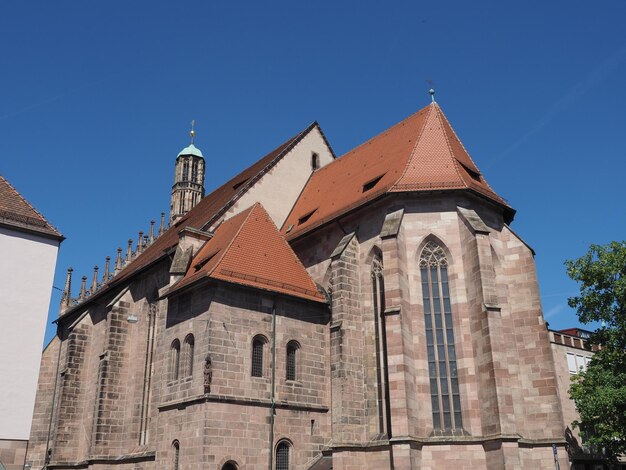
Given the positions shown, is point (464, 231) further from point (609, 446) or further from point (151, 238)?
point (151, 238)

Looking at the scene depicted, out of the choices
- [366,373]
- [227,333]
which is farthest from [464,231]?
[227,333]

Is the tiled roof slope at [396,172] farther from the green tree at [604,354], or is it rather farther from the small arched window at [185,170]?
the small arched window at [185,170]

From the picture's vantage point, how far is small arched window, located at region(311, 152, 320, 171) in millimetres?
29375

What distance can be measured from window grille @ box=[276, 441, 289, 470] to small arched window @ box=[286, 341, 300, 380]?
2.06 metres

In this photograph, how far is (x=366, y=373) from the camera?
62.7 ft

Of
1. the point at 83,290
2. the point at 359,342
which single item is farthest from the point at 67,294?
the point at 359,342

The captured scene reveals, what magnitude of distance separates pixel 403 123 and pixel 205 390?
13.6 m

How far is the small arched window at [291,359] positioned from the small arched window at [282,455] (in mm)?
2035

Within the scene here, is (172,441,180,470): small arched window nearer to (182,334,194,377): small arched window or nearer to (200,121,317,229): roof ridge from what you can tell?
(182,334,194,377): small arched window

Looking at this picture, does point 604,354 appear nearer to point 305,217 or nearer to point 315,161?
point 305,217

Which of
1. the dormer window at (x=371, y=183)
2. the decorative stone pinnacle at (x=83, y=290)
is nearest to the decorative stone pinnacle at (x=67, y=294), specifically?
the decorative stone pinnacle at (x=83, y=290)

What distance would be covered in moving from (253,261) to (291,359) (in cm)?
335

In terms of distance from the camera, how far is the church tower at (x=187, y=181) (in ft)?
131

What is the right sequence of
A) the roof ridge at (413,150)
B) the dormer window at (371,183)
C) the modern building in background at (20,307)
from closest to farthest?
the modern building in background at (20,307), the roof ridge at (413,150), the dormer window at (371,183)
